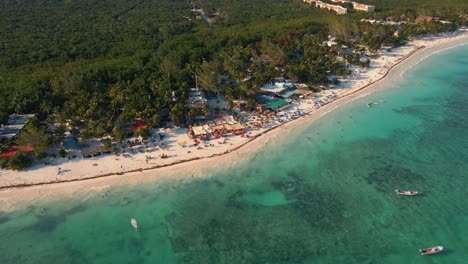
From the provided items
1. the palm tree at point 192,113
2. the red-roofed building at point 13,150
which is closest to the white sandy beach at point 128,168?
the red-roofed building at point 13,150

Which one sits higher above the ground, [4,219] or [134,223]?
[4,219]

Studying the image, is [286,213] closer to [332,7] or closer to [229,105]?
[229,105]

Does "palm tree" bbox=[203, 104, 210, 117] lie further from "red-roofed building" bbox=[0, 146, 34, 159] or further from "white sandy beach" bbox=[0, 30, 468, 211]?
"red-roofed building" bbox=[0, 146, 34, 159]

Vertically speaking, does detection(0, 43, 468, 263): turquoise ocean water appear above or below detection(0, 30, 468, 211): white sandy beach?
below

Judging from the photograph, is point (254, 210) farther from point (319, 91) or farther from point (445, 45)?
point (445, 45)

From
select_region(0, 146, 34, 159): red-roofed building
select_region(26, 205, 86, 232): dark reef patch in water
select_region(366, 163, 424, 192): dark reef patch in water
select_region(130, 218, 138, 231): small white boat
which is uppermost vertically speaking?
select_region(0, 146, 34, 159): red-roofed building

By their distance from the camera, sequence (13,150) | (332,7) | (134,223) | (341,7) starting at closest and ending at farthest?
(134,223)
(13,150)
(341,7)
(332,7)

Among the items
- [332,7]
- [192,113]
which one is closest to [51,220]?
[192,113]

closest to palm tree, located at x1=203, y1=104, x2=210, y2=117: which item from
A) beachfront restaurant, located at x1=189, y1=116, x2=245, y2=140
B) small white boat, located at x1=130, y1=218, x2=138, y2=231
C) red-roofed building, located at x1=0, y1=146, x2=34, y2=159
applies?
beachfront restaurant, located at x1=189, y1=116, x2=245, y2=140
